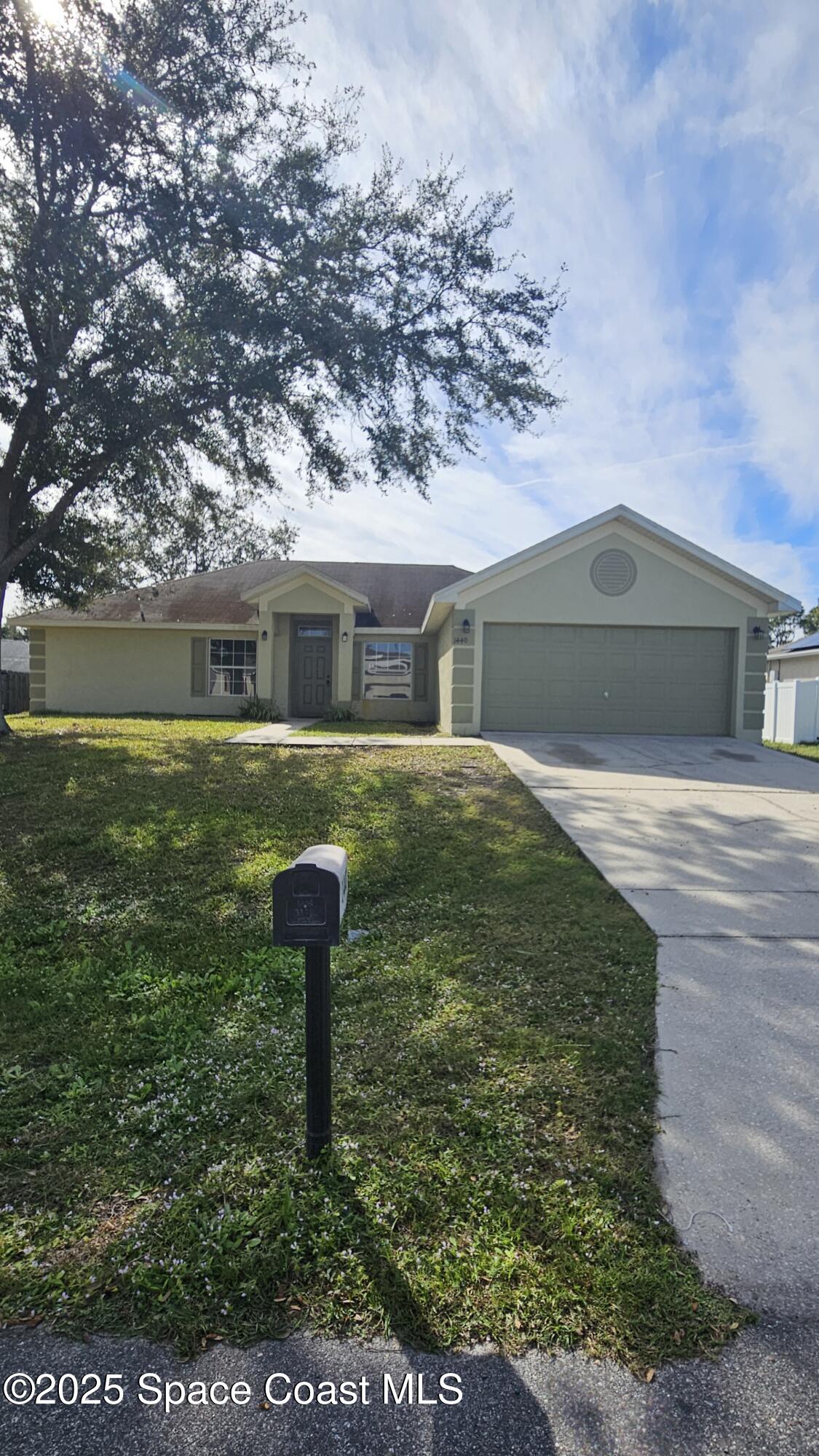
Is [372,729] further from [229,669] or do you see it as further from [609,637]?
[229,669]

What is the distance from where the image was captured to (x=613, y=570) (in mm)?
13445

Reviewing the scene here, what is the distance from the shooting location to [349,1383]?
157 centimetres

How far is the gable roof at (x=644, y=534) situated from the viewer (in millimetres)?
13180

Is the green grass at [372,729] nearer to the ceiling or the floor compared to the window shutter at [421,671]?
nearer to the floor

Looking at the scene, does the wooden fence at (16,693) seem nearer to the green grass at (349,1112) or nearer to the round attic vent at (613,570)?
the round attic vent at (613,570)

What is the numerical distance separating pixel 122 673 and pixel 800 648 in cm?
2097

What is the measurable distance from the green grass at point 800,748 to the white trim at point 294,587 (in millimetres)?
9530

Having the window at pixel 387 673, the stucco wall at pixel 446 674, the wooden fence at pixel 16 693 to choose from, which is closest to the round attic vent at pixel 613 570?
the stucco wall at pixel 446 674

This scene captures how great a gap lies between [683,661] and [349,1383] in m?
13.6

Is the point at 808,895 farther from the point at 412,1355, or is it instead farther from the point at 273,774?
the point at 273,774

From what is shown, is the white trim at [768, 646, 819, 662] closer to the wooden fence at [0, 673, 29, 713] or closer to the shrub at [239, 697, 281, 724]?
the shrub at [239, 697, 281, 724]

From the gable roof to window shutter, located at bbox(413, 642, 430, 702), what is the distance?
4793 millimetres

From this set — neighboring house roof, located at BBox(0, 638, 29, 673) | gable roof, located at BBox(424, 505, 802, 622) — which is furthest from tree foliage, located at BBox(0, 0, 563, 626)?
neighboring house roof, located at BBox(0, 638, 29, 673)

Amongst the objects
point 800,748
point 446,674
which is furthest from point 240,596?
point 800,748
